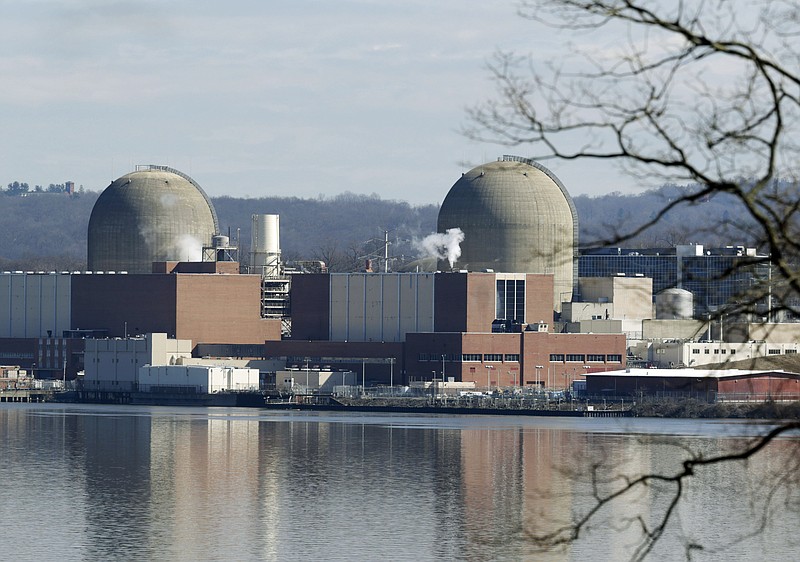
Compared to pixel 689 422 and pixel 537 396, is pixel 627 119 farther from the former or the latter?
pixel 537 396

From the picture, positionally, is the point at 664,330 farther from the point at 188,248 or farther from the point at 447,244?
the point at 188,248

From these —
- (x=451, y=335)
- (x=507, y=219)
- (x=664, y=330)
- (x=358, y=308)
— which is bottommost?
(x=451, y=335)

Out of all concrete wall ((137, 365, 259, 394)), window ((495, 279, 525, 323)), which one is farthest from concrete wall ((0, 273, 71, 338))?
window ((495, 279, 525, 323))

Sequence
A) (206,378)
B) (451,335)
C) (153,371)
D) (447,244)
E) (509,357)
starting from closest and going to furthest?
(451,335) < (509,357) < (206,378) < (153,371) < (447,244)

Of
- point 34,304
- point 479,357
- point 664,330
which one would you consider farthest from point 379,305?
point 34,304

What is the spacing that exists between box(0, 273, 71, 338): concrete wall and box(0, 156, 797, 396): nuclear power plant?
0.10 meters

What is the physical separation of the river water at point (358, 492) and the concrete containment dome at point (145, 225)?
110 feet

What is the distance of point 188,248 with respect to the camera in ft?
415

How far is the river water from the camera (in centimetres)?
4138

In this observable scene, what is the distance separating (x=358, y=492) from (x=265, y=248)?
7050 cm

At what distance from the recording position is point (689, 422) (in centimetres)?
9550

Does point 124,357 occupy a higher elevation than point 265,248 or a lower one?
lower

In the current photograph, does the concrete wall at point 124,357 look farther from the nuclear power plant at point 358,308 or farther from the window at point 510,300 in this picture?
the window at point 510,300

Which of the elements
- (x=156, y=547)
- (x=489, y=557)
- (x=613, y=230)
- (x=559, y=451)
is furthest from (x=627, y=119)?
(x=559, y=451)
